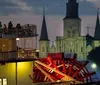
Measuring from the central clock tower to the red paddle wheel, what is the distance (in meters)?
86.6

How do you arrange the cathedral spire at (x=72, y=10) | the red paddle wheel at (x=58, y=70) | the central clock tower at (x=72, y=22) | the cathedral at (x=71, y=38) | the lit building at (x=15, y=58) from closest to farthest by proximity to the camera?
the lit building at (x=15, y=58), the red paddle wheel at (x=58, y=70), the cathedral at (x=71, y=38), the central clock tower at (x=72, y=22), the cathedral spire at (x=72, y=10)

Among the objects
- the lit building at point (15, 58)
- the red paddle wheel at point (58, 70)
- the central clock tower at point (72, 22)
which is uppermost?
the central clock tower at point (72, 22)

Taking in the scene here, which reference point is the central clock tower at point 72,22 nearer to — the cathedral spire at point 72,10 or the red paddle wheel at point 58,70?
the cathedral spire at point 72,10

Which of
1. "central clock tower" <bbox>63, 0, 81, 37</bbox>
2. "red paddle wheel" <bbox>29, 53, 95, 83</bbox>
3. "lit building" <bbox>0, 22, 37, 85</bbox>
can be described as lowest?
"red paddle wheel" <bbox>29, 53, 95, 83</bbox>

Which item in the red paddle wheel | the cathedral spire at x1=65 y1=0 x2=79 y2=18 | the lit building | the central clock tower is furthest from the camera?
the cathedral spire at x1=65 y1=0 x2=79 y2=18

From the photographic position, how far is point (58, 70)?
25.0 metres

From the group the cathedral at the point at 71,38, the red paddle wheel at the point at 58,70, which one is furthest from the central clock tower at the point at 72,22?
the red paddle wheel at the point at 58,70

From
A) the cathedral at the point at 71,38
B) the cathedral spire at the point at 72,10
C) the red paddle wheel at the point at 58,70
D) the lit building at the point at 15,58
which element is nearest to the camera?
the lit building at the point at 15,58

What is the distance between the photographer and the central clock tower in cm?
11362

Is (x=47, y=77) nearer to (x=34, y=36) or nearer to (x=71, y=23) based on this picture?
(x=34, y=36)

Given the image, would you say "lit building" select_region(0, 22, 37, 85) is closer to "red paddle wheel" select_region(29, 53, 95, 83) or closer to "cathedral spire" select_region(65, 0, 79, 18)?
"red paddle wheel" select_region(29, 53, 95, 83)

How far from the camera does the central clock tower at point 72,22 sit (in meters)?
114

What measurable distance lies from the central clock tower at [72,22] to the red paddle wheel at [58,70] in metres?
86.6

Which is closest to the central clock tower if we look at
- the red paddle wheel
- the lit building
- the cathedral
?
the cathedral
